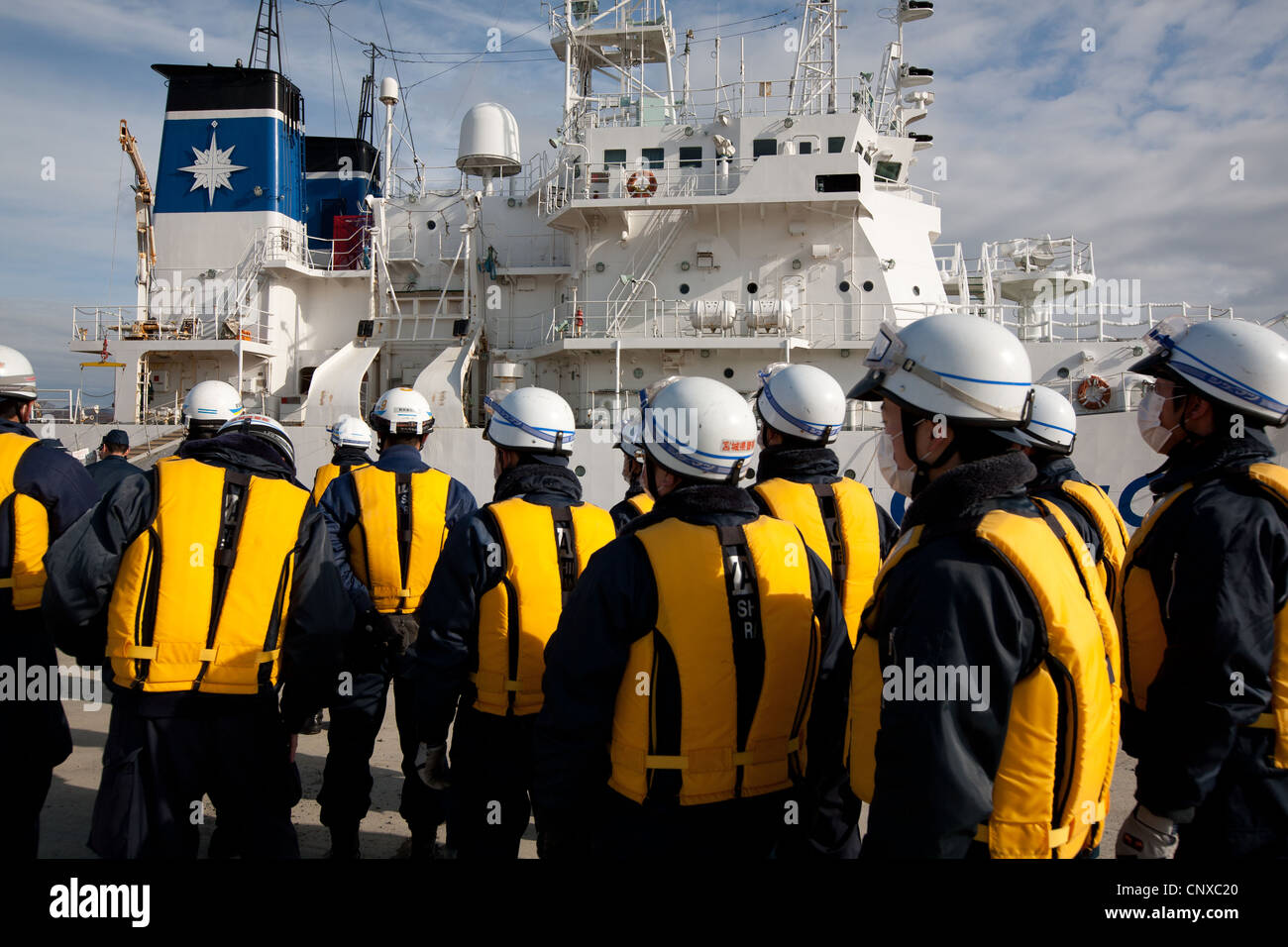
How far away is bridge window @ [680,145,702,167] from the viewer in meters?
13.9

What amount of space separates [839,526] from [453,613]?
168 cm

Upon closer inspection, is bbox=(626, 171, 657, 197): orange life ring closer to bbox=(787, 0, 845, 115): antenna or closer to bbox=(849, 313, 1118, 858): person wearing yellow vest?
bbox=(787, 0, 845, 115): antenna

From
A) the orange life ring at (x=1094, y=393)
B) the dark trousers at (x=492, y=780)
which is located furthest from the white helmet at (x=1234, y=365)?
the orange life ring at (x=1094, y=393)

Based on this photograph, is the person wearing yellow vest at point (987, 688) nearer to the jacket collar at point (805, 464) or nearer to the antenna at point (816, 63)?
the jacket collar at point (805, 464)

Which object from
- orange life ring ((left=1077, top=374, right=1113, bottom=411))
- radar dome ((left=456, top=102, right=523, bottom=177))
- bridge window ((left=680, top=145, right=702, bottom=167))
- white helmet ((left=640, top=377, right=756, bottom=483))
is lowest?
white helmet ((left=640, top=377, right=756, bottom=483))

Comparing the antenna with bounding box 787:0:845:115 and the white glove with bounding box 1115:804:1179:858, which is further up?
the antenna with bounding box 787:0:845:115

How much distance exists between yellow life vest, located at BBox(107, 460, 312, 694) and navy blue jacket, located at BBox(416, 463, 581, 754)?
56 centimetres

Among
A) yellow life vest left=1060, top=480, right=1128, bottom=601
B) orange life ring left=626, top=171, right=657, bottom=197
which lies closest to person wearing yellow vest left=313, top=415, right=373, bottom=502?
yellow life vest left=1060, top=480, right=1128, bottom=601

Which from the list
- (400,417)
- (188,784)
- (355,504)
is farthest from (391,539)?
(188,784)

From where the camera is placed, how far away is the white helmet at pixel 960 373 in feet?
6.01

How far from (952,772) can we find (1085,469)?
34.0 feet

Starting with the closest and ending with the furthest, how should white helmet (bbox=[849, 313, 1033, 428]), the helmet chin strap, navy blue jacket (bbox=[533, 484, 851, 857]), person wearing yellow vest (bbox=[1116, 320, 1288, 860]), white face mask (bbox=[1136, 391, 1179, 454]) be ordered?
1. white helmet (bbox=[849, 313, 1033, 428])
2. the helmet chin strap
3. navy blue jacket (bbox=[533, 484, 851, 857])
4. person wearing yellow vest (bbox=[1116, 320, 1288, 860])
5. white face mask (bbox=[1136, 391, 1179, 454])
